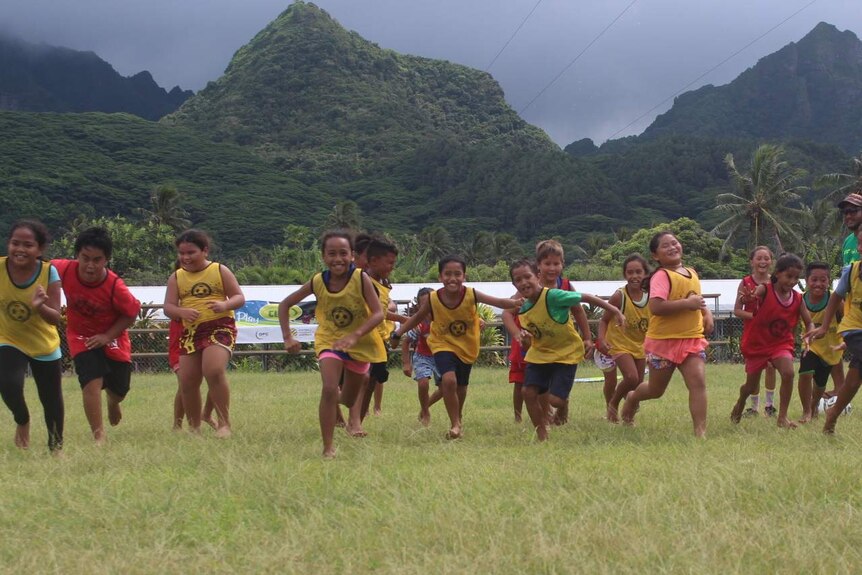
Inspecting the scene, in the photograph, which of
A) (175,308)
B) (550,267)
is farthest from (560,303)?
(175,308)

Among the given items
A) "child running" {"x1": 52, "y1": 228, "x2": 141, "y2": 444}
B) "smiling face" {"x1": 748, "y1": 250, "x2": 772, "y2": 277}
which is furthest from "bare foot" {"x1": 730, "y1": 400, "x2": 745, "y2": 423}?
"child running" {"x1": 52, "y1": 228, "x2": 141, "y2": 444}

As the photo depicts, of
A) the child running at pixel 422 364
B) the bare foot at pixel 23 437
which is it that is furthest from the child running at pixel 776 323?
the bare foot at pixel 23 437

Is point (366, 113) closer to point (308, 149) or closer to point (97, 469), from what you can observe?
point (308, 149)

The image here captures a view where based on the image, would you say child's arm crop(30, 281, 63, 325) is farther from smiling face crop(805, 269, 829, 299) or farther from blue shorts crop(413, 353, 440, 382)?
smiling face crop(805, 269, 829, 299)

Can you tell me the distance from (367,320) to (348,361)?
0.35 metres

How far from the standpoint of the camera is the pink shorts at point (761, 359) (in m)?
8.62

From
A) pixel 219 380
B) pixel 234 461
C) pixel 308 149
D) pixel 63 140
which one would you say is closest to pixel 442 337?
pixel 219 380

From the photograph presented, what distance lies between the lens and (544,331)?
25.3 ft

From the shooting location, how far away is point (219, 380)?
789 centimetres

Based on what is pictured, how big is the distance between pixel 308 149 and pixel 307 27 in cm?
3741

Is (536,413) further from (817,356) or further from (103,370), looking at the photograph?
(103,370)

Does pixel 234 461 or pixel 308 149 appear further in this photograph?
pixel 308 149

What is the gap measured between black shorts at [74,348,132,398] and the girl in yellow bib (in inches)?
58.8

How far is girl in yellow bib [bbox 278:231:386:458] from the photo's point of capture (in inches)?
271
